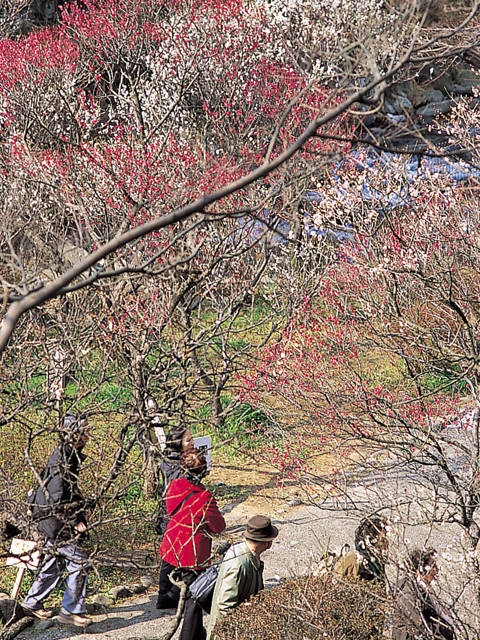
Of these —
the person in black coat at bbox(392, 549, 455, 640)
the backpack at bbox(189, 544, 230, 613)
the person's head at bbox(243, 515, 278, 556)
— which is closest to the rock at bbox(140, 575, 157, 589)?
the backpack at bbox(189, 544, 230, 613)

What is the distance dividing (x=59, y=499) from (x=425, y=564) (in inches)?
118

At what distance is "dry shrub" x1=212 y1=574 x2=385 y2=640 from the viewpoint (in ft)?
17.1

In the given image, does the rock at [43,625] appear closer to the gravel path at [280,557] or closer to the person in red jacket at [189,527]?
the gravel path at [280,557]

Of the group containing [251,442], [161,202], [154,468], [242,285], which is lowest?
[251,442]

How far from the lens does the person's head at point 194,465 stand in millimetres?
6566

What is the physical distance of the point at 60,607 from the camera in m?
7.16

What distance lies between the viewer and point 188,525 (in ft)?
20.5

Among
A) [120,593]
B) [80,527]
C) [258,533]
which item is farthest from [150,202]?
[258,533]

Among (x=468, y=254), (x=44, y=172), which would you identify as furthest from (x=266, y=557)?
(x=44, y=172)

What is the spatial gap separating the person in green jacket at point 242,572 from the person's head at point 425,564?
992 millimetres

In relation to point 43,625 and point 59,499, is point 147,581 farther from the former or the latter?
point 59,499

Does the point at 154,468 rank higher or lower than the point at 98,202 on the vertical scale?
lower

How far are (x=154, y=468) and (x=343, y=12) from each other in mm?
11106

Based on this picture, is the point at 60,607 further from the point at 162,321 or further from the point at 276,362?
the point at 276,362
